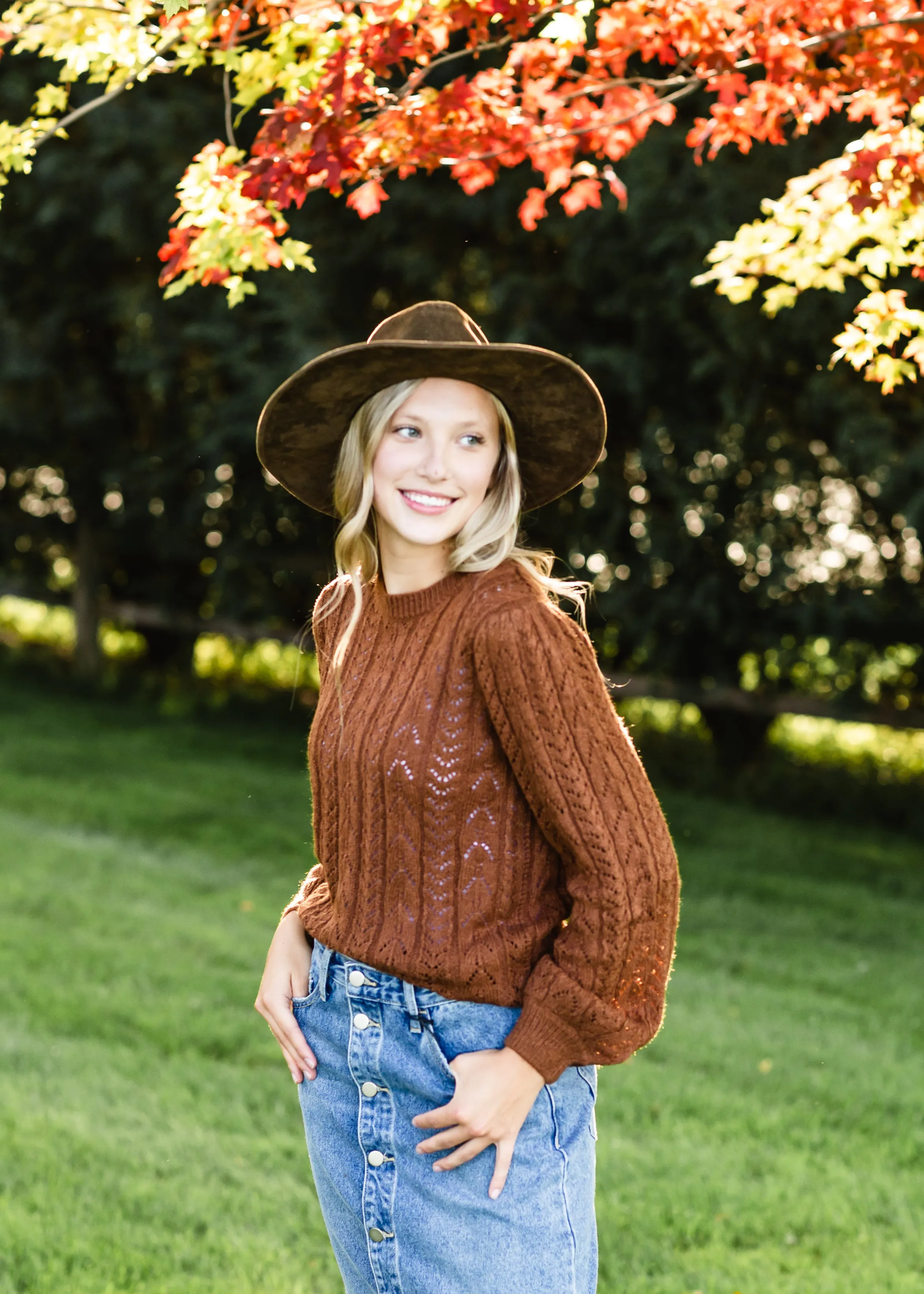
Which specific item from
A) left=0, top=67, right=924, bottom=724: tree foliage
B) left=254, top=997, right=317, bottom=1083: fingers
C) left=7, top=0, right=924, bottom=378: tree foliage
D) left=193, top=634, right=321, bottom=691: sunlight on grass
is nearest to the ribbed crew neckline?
left=254, top=997, right=317, bottom=1083: fingers

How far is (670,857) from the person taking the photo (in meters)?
1.67

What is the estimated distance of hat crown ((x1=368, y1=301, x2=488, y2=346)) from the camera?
1.89 meters

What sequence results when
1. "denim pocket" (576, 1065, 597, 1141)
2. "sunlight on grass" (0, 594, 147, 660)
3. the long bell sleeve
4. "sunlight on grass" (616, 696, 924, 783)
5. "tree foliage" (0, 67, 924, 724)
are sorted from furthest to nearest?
"sunlight on grass" (0, 594, 147, 660) → "sunlight on grass" (616, 696, 924, 783) → "tree foliage" (0, 67, 924, 724) → "denim pocket" (576, 1065, 597, 1141) → the long bell sleeve

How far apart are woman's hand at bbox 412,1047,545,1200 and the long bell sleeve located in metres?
0.03

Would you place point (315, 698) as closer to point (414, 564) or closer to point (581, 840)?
point (414, 564)

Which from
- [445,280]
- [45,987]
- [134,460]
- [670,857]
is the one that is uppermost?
[445,280]

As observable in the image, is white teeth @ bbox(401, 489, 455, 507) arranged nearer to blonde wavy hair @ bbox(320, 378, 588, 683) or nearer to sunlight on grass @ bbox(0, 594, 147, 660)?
blonde wavy hair @ bbox(320, 378, 588, 683)

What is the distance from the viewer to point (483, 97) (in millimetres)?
2941

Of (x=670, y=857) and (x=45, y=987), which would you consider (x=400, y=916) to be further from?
(x=45, y=987)

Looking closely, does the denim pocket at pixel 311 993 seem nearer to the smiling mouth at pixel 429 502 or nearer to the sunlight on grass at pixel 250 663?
the smiling mouth at pixel 429 502

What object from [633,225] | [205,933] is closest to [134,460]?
[633,225]

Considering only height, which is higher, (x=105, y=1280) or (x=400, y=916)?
(x=400, y=916)

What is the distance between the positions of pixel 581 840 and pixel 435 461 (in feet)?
1.90

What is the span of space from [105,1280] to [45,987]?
1.95 meters
